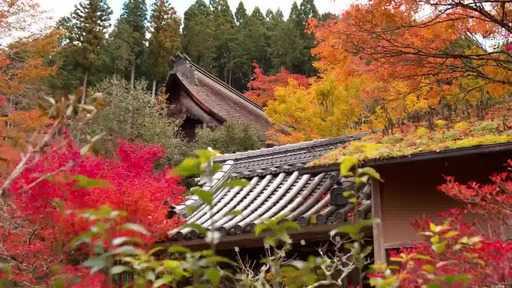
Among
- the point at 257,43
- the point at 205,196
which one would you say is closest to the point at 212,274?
the point at 205,196

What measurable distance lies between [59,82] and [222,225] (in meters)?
18.4

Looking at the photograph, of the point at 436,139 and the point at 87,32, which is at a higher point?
the point at 87,32

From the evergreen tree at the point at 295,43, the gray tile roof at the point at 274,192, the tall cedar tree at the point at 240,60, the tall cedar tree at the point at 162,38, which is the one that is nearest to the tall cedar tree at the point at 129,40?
the tall cedar tree at the point at 162,38

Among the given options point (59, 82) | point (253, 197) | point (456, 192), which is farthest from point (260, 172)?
point (59, 82)

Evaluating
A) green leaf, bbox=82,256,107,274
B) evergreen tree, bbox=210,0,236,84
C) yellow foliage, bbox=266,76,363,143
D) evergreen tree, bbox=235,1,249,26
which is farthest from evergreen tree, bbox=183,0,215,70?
green leaf, bbox=82,256,107,274

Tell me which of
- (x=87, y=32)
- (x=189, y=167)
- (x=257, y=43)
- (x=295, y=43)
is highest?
(x=257, y=43)

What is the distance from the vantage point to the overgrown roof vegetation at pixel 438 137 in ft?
18.7

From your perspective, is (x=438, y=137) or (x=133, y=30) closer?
(x=438, y=137)

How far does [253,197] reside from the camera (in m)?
8.80

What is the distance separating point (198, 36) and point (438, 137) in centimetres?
2706

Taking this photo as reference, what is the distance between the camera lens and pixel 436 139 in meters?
6.19

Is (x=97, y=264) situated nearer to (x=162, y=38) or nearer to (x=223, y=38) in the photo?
(x=162, y=38)

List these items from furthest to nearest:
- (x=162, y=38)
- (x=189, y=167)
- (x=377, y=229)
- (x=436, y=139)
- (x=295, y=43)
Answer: (x=295, y=43), (x=162, y=38), (x=377, y=229), (x=436, y=139), (x=189, y=167)

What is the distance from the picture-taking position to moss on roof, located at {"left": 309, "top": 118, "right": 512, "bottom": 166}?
570 centimetres
